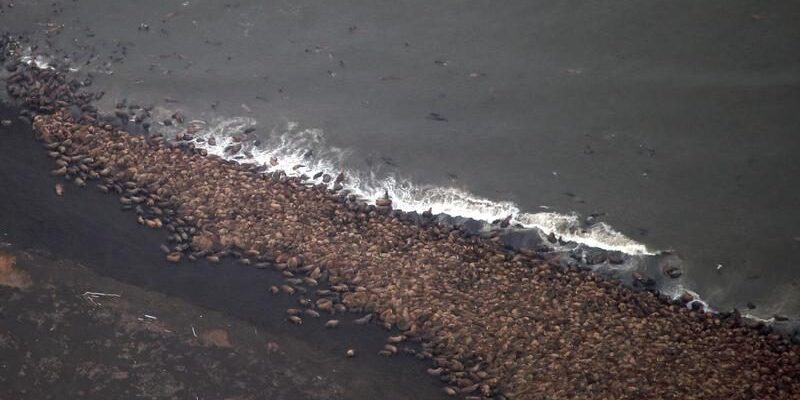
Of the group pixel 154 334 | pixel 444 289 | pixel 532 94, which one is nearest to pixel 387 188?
pixel 444 289

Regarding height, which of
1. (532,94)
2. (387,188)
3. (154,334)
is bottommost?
(154,334)

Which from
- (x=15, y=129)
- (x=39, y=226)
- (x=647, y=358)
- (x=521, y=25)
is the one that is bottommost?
(x=647, y=358)

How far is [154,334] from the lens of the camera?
11484 millimetres

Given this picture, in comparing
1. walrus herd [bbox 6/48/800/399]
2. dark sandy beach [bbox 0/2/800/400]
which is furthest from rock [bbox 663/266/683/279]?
walrus herd [bbox 6/48/800/399]

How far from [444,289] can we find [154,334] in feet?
13.5

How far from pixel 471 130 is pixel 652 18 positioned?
14.2 ft

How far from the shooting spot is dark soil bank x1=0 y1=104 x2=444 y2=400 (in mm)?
10891

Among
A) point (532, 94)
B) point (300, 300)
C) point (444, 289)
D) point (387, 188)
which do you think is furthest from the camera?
point (532, 94)

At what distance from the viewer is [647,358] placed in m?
10.7

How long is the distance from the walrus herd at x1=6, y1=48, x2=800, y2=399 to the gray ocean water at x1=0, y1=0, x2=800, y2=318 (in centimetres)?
113

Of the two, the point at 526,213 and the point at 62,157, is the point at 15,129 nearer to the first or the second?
the point at 62,157

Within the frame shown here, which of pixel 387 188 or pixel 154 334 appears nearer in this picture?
pixel 154 334

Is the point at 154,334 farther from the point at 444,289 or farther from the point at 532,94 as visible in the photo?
the point at 532,94

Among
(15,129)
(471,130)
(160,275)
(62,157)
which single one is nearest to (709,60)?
(471,130)
